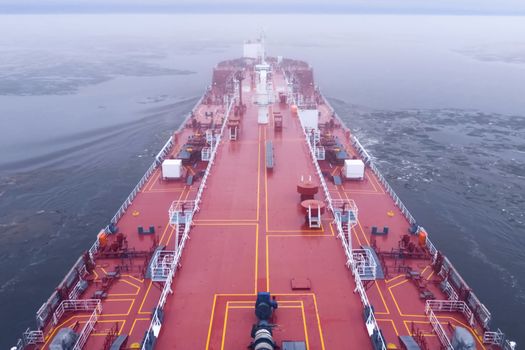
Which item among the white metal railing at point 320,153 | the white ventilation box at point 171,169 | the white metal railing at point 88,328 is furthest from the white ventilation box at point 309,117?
the white metal railing at point 88,328

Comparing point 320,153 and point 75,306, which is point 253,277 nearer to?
point 75,306

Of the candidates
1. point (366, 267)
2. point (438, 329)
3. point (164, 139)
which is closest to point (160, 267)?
point (366, 267)

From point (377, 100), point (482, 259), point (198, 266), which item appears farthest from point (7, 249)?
point (377, 100)

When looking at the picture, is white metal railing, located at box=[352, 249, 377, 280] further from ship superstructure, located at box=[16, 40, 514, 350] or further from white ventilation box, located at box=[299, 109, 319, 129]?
white ventilation box, located at box=[299, 109, 319, 129]

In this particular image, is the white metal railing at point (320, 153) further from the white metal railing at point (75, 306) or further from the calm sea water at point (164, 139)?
the white metal railing at point (75, 306)

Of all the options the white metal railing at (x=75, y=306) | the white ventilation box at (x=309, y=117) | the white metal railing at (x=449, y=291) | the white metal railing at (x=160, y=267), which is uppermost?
the white ventilation box at (x=309, y=117)

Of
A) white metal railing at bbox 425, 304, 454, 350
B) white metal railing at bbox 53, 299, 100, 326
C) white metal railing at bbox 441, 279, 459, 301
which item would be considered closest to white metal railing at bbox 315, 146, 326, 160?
white metal railing at bbox 441, 279, 459, 301

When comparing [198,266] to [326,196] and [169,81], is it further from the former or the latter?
[169,81]
